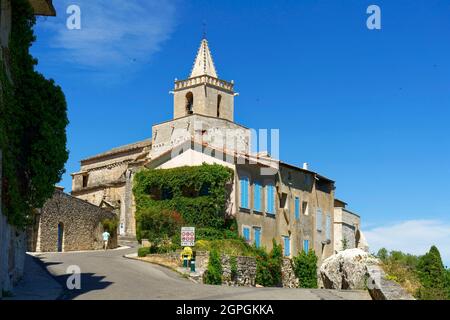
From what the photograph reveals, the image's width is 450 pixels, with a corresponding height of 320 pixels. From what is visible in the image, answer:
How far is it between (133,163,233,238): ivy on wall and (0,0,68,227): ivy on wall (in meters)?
16.5

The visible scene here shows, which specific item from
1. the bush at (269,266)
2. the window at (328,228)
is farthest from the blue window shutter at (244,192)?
the window at (328,228)

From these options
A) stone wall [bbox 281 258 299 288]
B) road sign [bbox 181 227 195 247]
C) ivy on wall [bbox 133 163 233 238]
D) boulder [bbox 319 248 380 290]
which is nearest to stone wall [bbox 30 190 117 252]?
ivy on wall [bbox 133 163 233 238]

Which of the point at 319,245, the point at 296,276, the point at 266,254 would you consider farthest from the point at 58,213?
the point at 319,245

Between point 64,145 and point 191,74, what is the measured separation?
46.7 m

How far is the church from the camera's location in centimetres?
4278

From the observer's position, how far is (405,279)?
2659cm

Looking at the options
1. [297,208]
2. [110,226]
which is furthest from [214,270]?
[297,208]

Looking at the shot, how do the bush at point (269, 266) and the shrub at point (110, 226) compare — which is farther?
the shrub at point (110, 226)

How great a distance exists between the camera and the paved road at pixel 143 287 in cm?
1999

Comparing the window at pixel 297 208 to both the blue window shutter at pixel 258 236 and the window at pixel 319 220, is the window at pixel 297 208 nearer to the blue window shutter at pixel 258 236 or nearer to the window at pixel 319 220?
the window at pixel 319 220

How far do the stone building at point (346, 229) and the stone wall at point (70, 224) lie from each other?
17745 mm

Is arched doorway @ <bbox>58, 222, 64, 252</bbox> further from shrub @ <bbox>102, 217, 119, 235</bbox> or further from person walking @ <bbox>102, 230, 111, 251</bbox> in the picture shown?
shrub @ <bbox>102, 217, 119, 235</bbox>

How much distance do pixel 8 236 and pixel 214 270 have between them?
48.2 feet

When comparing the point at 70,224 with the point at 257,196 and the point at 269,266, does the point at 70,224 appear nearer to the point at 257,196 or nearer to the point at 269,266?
the point at 257,196
